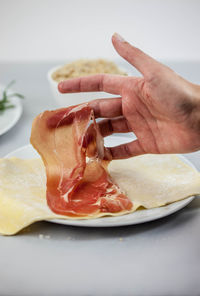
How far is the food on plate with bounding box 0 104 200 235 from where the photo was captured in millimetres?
1410

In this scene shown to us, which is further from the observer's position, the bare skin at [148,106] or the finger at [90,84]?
the finger at [90,84]

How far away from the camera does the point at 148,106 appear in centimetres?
156

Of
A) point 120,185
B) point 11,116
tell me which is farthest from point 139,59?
point 11,116

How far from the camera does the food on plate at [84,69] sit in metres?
2.39

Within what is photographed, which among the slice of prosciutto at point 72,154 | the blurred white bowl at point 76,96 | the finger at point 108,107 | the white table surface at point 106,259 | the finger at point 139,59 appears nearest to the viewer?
the white table surface at point 106,259

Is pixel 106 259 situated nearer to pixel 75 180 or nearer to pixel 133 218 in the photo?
pixel 133 218

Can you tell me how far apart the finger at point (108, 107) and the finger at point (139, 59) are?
284mm

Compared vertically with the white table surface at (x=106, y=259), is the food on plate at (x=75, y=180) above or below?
above

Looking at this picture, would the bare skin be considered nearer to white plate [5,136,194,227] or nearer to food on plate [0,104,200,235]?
food on plate [0,104,200,235]

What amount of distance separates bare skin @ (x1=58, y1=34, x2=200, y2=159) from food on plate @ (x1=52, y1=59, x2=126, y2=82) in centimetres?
68

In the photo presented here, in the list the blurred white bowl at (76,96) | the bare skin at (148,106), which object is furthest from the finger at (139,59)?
the blurred white bowl at (76,96)

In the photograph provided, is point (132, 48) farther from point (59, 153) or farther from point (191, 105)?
point (59, 153)

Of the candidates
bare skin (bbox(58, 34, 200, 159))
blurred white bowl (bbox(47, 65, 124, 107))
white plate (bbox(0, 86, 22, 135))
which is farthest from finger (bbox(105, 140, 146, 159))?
white plate (bbox(0, 86, 22, 135))

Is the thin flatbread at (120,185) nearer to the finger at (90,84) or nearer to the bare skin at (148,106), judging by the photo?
the bare skin at (148,106)
